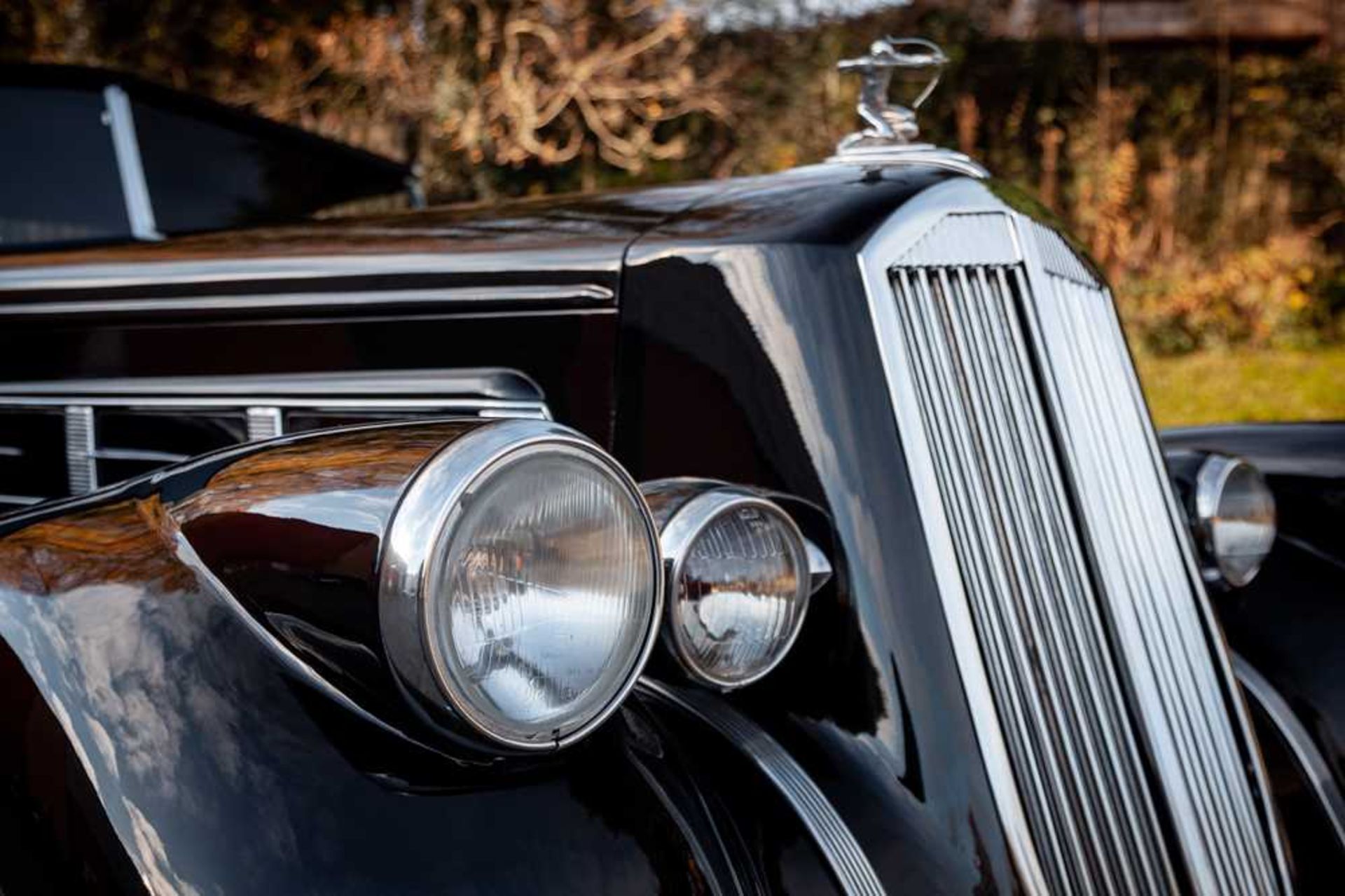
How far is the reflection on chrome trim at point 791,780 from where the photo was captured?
4.15 ft

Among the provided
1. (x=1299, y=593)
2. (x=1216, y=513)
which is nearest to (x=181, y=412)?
(x=1216, y=513)

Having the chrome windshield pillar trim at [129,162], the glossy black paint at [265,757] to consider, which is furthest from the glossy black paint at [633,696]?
the chrome windshield pillar trim at [129,162]

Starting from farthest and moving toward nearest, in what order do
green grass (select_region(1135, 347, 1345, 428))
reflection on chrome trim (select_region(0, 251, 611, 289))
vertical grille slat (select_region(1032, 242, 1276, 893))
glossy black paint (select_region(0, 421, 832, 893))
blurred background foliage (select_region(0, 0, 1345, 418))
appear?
blurred background foliage (select_region(0, 0, 1345, 418)), green grass (select_region(1135, 347, 1345, 428)), reflection on chrome trim (select_region(0, 251, 611, 289)), vertical grille slat (select_region(1032, 242, 1276, 893)), glossy black paint (select_region(0, 421, 832, 893))

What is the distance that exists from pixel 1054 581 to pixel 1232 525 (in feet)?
2.31

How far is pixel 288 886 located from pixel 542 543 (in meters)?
0.35

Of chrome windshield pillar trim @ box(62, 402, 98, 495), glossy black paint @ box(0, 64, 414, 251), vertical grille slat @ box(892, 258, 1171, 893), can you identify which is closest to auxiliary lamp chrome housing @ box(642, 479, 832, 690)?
vertical grille slat @ box(892, 258, 1171, 893)

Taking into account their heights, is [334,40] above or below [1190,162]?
above

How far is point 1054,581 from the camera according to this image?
5.17 ft

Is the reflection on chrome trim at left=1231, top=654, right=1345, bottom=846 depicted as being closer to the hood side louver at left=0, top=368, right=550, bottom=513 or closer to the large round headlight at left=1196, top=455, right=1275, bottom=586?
the large round headlight at left=1196, top=455, right=1275, bottom=586

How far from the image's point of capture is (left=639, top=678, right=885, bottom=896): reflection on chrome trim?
1264 millimetres

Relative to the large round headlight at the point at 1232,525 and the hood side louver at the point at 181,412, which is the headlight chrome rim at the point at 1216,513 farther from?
the hood side louver at the point at 181,412

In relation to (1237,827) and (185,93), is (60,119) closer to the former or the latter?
(185,93)

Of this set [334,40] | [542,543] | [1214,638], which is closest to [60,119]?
[542,543]

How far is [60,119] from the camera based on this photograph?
104 inches
